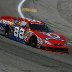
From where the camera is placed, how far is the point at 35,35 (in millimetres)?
18812

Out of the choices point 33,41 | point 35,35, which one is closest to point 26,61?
point 35,35

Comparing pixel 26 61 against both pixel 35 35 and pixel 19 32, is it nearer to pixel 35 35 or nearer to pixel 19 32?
pixel 35 35

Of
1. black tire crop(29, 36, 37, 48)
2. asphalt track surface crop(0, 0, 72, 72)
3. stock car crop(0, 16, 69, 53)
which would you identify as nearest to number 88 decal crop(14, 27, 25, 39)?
stock car crop(0, 16, 69, 53)

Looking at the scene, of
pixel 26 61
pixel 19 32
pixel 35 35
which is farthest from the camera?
pixel 19 32

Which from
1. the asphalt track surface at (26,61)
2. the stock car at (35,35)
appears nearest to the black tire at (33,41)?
the stock car at (35,35)

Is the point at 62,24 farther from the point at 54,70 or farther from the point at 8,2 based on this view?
the point at 54,70

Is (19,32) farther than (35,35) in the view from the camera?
Yes

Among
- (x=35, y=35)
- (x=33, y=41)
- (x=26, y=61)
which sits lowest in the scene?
(x=26, y=61)

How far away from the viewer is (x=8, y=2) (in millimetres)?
35250

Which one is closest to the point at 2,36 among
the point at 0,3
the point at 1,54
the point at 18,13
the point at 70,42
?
the point at 70,42

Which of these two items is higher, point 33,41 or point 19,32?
point 19,32

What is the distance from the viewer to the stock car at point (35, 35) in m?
18.6

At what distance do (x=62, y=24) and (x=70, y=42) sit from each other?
603 centimetres

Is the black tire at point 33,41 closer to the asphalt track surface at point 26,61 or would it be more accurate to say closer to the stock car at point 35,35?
the stock car at point 35,35
